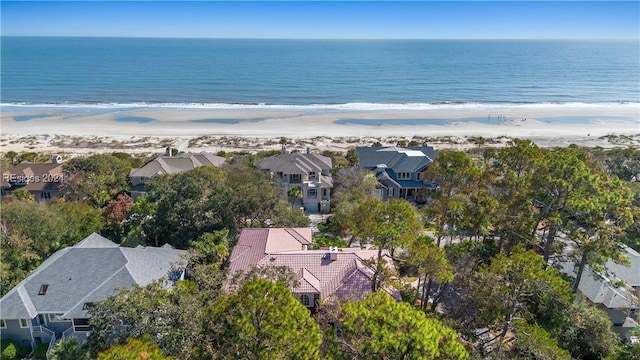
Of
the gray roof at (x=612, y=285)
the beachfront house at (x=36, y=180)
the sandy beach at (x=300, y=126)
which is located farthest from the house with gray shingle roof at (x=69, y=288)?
the sandy beach at (x=300, y=126)

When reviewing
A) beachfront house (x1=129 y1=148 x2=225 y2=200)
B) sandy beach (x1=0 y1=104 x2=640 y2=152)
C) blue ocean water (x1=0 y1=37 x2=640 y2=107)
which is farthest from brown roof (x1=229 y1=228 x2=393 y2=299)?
blue ocean water (x1=0 y1=37 x2=640 y2=107)

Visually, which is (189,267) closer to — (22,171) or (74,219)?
(74,219)

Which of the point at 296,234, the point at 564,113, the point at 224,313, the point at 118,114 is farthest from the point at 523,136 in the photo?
the point at 118,114

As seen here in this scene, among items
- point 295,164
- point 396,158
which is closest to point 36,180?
point 295,164

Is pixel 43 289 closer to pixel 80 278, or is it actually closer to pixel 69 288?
pixel 69 288

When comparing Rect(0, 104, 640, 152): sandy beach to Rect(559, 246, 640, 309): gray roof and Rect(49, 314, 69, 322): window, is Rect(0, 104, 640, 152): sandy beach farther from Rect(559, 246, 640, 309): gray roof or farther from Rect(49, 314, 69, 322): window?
Rect(49, 314, 69, 322): window
